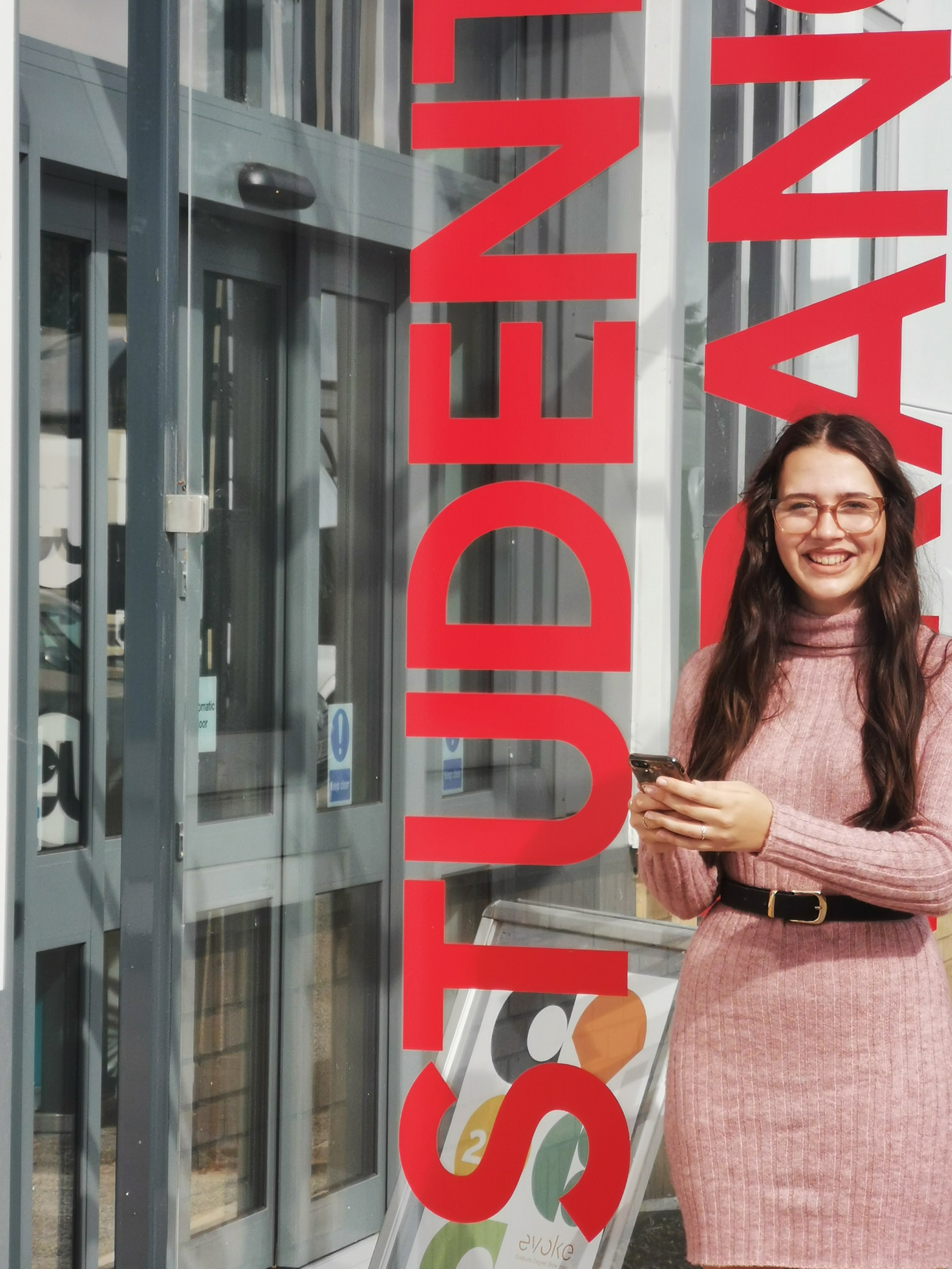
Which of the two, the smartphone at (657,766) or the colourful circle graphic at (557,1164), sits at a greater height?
the smartphone at (657,766)

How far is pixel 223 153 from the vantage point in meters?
2.73

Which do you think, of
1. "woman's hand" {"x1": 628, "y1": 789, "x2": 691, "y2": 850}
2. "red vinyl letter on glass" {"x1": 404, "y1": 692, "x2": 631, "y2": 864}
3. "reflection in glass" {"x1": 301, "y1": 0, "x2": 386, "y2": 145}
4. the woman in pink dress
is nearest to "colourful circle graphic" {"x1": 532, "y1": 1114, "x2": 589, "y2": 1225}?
"red vinyl letter on glass" {"x1": 404, "y1": 692, "x2": 631, "y2": 864}

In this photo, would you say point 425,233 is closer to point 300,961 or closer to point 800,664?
point 800,664

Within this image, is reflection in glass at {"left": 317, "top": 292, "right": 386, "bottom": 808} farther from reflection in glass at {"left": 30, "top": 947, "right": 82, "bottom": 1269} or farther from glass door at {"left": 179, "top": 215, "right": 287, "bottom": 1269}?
reflection in glass at {"left": 30, "top": 947, "right": 82, "bottom": 1269}

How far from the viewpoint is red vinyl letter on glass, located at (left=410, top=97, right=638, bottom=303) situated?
2590 millimetres

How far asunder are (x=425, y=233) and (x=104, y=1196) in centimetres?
239

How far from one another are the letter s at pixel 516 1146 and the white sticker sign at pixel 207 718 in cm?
76

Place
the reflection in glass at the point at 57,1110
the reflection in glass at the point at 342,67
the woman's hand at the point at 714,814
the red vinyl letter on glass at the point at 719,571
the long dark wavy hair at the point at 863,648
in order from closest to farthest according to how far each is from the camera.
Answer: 1. the woman's hand at the point at 714,814
2. the long dark wavy hair at the point at 863,648
3. the red vinyl letter on glass at the point at 719,571
4. the reflection in glass at the point at 342,67
5. the reflection in glass at the point at 57,1110

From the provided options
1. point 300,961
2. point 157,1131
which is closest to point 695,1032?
point 300,961

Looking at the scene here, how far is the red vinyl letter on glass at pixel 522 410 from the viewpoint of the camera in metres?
2.60

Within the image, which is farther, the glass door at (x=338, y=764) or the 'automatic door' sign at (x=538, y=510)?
the glass door at (x=338, y=764)

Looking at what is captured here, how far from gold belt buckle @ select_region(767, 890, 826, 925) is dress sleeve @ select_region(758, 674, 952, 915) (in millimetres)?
43

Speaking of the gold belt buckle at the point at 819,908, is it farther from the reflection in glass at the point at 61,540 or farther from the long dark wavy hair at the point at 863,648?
the reflection in glass at the point at 61,540

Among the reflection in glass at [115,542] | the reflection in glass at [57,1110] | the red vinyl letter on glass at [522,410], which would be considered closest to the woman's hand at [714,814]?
the red vinyl letter on glass at [522,410]
